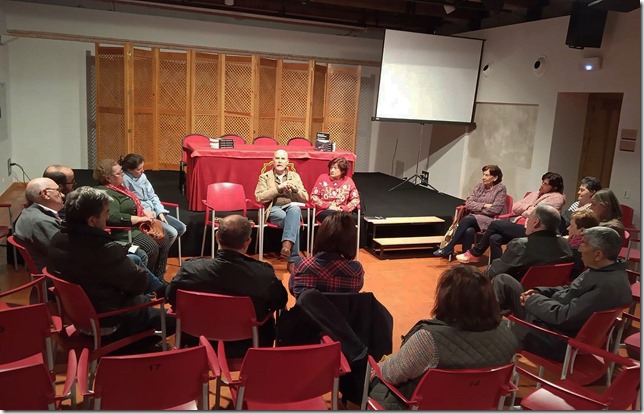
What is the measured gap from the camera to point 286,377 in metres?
1.94

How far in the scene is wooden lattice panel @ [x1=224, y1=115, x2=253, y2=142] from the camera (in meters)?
8.41

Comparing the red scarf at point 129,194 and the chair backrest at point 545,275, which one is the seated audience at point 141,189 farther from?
the chair backrest at point 545,275

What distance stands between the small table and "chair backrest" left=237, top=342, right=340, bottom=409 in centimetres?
359

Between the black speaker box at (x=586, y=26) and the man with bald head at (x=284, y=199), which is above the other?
the black speaker box at (x=586, y=26)

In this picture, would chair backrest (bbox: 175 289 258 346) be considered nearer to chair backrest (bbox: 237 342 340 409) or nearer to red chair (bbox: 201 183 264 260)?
chair backrest (bbox: 237 342 340 409)

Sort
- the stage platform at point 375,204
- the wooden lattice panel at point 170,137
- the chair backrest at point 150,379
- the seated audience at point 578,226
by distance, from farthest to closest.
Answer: the wooden lattice panel at point 170,137 < the stage platform at point 375,204 < the seated audience at point 578,226 < the chair backrest at point 150,379

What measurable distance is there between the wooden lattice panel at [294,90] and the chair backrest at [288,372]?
23.1 ft

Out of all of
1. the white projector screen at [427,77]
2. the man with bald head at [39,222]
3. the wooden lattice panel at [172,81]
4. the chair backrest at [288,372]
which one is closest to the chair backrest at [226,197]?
the man with bald head at [39,222]

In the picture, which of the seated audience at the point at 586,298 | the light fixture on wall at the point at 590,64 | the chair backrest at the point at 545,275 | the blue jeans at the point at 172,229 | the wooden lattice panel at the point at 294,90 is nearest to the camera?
the seated audience at the point at 586,298

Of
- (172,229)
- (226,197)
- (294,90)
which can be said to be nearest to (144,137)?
(294,90)

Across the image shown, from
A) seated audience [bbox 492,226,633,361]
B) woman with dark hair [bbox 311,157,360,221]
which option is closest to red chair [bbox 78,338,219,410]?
seated audience [bbox 492,226,633,361]

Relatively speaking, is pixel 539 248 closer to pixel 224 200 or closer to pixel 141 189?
pixel 224 200

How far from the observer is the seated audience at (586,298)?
2.61 meters

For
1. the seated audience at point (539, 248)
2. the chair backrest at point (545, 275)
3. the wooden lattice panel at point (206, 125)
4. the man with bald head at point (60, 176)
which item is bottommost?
the chair backrest at point (545, 275)
